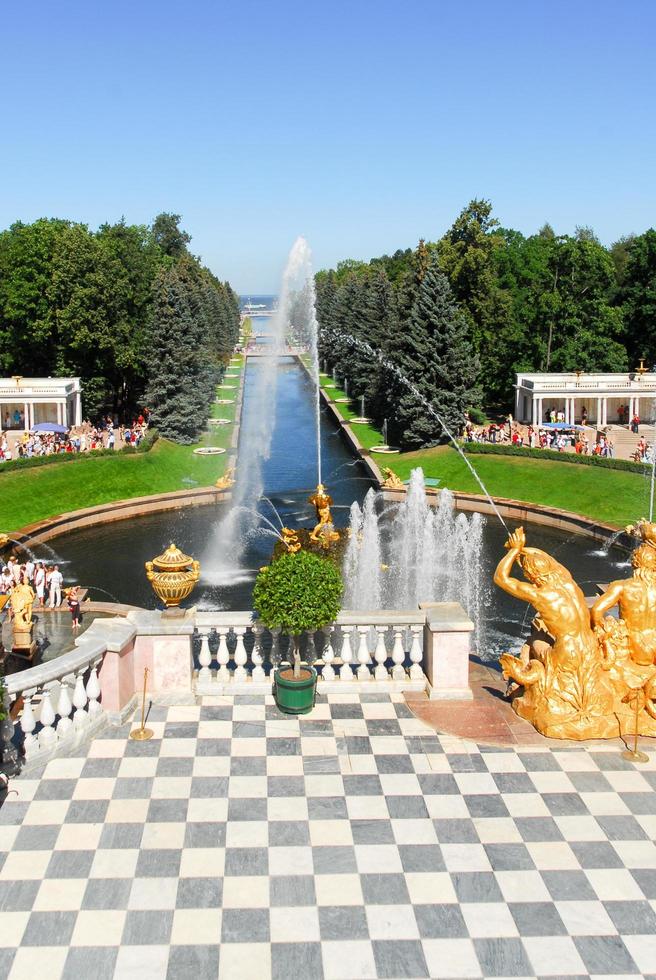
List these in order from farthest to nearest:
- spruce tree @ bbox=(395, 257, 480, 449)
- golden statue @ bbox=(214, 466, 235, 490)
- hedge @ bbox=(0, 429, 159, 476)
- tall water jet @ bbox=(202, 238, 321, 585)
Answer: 1. spruce tree @ bbox=(395, 257, 480, 449)
2. golden statue @ bbox=(214, 466, 235, 490)
3. hedge @ bbox=(0, 429, 159, 476)
4. tall water jet @ bbox=(202, 238, 321, 585)

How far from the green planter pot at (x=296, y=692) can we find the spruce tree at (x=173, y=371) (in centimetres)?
3889

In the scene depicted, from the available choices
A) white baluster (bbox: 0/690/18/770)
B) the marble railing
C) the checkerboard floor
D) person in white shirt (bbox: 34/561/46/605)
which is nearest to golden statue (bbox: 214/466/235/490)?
person in white shirt (bbox: 34/561/46/605)

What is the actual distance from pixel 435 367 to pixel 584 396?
1202 centimetres

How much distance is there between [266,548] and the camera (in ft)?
103

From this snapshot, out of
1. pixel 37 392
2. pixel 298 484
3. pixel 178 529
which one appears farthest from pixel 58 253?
pixel 178 529

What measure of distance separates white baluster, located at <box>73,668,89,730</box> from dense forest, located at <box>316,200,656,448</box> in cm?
3682

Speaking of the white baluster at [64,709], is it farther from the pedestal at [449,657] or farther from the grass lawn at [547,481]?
the grass lawn at [547,481]

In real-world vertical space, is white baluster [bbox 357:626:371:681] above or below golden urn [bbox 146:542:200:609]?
below

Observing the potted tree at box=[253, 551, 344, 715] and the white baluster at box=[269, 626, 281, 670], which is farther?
the white baluster at box=[269, 626, 281, 670]

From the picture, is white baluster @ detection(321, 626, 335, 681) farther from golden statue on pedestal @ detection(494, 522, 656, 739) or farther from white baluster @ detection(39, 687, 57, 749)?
white baluster @ detection(39, 687, 57, 749)

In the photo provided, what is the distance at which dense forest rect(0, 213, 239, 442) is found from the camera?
50.4m

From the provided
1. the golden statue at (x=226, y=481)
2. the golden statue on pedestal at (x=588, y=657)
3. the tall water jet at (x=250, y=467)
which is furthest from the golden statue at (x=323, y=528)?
the golden statue at (x=226, y=481)

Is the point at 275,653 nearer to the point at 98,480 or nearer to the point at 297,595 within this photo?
the point at 297,595

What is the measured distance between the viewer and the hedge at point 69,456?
3891 cm
